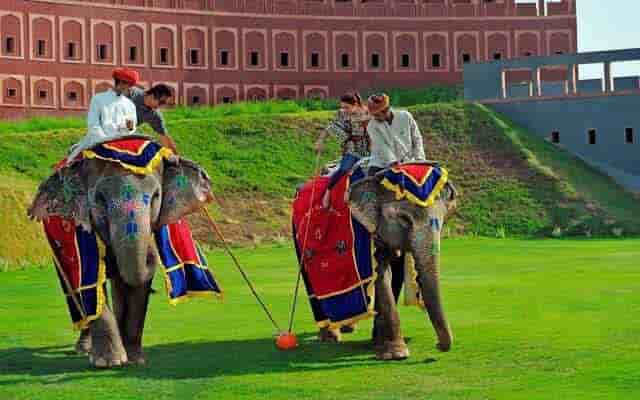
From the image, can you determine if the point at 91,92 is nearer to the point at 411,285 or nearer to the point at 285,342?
the point at 285,342

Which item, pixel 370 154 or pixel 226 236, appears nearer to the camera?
pixel 370 154

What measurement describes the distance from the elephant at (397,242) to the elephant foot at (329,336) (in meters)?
1.31

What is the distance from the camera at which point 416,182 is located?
12.3 metres

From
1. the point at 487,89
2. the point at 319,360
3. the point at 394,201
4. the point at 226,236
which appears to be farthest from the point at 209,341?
the point at 487,89

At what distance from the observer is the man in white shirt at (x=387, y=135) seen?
1295 centimetres

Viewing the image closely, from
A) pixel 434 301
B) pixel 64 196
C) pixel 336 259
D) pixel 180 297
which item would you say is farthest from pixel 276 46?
pixel 434 301

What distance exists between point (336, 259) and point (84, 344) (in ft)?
8.94

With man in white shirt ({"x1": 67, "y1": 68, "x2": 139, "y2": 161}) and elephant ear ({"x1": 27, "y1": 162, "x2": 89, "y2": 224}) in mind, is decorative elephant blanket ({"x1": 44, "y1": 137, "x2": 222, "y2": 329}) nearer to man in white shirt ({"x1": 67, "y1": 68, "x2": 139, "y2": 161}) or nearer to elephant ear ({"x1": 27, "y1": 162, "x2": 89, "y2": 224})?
elephant ear ({"x1": 27, "y1": 162, "x2": 89, "y2": 224})

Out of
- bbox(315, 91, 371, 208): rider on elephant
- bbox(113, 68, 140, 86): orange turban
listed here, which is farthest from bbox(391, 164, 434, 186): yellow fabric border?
bbox(113, 68, 140, 86): orange turban

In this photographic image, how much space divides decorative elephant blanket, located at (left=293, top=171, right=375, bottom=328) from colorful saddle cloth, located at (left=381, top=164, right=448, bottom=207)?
680 millimetres

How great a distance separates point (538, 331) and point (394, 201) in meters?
2.99

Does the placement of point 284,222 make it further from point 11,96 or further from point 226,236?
point 11,96

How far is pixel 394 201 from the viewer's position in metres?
12.4

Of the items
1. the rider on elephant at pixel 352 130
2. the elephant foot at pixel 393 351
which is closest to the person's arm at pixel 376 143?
the rider on elephant at pixel 352 130
